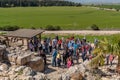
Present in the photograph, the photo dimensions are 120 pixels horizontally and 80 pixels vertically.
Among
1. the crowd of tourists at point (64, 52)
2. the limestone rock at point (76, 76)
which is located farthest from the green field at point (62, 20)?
the limestone rock at point (76, 76)

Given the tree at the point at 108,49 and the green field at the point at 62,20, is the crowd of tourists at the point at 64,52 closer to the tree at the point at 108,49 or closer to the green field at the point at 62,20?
the tree at the point at 108,49

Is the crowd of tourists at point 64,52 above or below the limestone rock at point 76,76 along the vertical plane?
below

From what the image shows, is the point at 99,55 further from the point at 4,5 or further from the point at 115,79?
the point at 4,5

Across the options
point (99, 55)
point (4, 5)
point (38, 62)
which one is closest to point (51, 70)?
point (38, 62)

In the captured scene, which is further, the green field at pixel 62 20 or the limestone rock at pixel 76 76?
the green field at pixel 62 20

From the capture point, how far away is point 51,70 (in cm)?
2127

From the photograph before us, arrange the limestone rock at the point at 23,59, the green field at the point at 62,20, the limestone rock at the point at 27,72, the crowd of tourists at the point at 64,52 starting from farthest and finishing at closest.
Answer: the green field at the point at 62,20
the crowd of tourists at the point at 64,52
the limestone rock at the point at 23,59
the limestone rock at the point at 27,72

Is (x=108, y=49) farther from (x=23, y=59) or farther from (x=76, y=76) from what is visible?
(x=23, y=59)

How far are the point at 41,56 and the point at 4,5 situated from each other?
12953 cm

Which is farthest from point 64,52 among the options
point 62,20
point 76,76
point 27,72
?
point 62,20

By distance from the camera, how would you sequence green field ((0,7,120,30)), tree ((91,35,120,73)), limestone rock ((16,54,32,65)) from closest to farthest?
limestone rock ((16,54,32,65)) < tree ((91,35,120,73)) < green field ((0,7,120,30))

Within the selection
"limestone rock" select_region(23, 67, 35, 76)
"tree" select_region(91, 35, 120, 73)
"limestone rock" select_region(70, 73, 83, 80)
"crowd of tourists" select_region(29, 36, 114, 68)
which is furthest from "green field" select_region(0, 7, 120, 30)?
"limestone rock" select_region(23, 67, 35, 76)

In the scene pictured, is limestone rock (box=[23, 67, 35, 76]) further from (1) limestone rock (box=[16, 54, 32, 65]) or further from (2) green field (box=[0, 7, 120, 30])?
(2) green field (box=[0, 7, 120, 30])

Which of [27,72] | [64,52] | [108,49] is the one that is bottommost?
[64,52]
